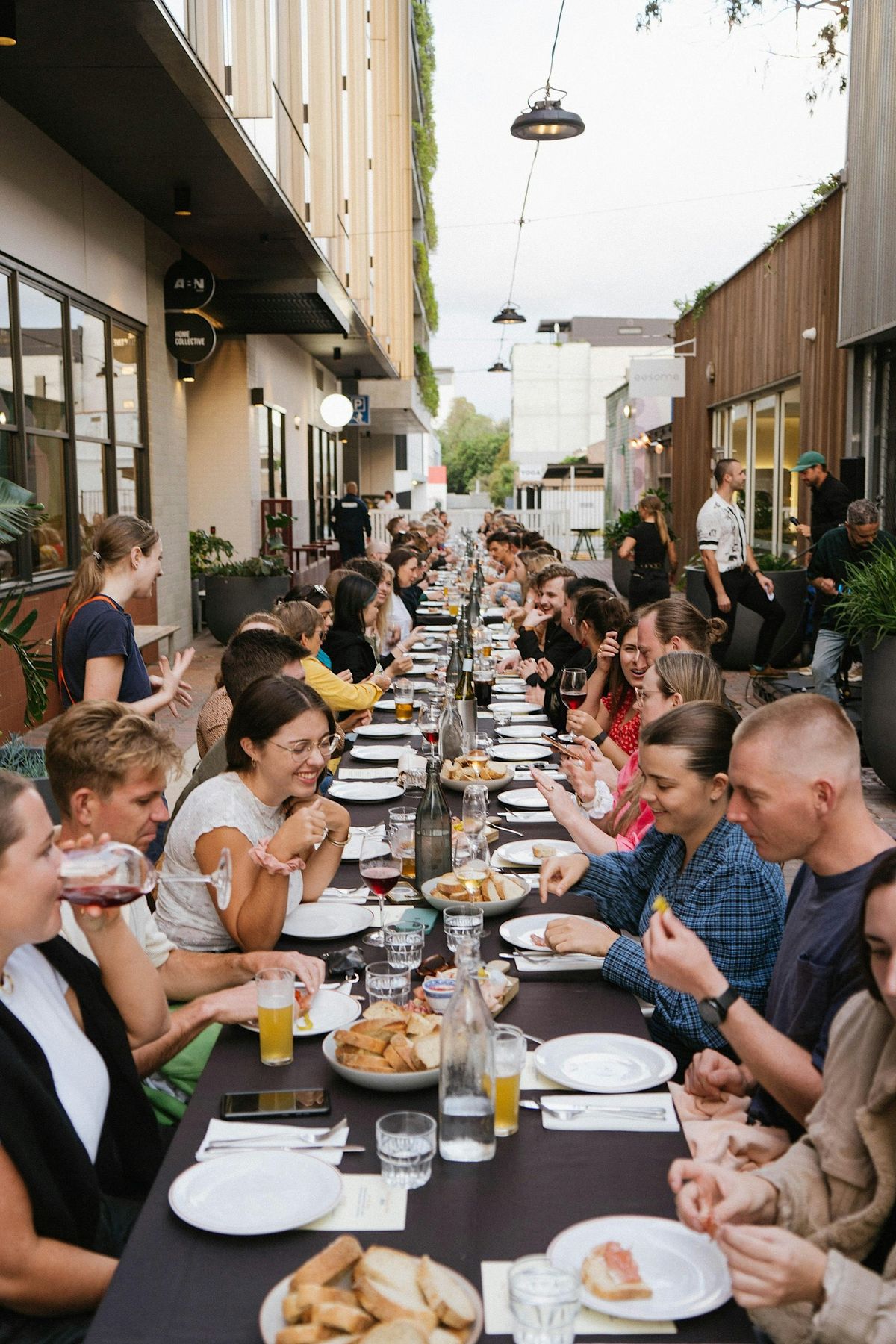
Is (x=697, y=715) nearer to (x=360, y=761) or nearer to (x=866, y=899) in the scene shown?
(x=866, y=899)

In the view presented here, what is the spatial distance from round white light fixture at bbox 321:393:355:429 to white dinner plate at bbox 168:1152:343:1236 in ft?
66.9

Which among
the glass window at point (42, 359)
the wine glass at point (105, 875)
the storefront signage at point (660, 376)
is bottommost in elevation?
the wine glass at point (105, 875)

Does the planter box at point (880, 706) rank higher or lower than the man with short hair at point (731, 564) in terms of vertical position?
lower

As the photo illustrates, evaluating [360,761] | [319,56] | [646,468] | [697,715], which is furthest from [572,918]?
[646,468]

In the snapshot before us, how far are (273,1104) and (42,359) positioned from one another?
24.6 feet

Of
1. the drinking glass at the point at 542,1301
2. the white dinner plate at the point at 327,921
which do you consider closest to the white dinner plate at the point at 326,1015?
the white dinner plate at the point at 327,921

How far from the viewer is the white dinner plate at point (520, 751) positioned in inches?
199

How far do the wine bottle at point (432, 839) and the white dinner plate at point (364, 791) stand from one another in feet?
3.33


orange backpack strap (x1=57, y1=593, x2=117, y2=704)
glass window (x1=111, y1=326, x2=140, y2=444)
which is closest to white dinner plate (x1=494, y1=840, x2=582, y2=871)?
orange backpack strap (x1=57, y1=593, x2=117, y2=704)

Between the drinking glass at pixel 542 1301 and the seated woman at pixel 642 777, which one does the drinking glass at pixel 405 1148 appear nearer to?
the drinking glass at pixel 542 1301

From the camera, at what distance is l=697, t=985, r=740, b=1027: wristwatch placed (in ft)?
6.81

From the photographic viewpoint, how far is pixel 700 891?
2820mm

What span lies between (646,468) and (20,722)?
74.3 feet

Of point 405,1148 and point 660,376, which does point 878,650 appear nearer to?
point 405,1148
